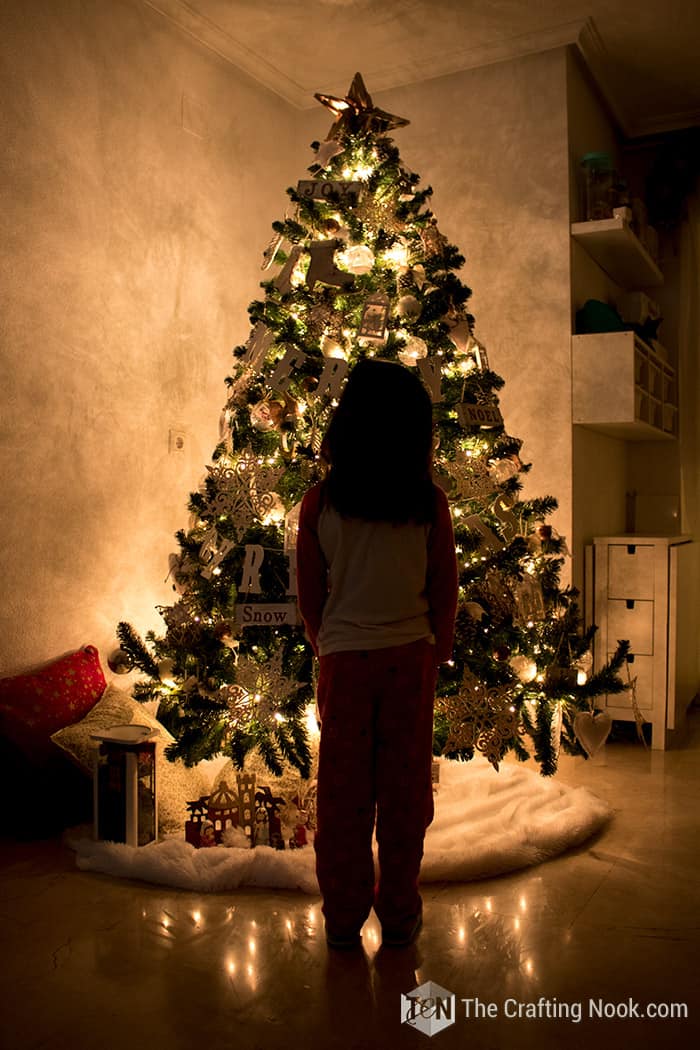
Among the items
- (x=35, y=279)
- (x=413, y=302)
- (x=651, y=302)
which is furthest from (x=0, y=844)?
(x=651, y=302)

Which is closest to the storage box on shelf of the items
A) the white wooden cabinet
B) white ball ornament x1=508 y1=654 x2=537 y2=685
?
the white wooden cabinet

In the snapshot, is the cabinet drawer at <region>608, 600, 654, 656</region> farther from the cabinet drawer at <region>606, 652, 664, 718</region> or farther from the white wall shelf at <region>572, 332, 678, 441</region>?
the white wall shelf at <region>572, 332, 678, 441</region>

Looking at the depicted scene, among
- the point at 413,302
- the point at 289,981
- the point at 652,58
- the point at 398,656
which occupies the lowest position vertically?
the point at 289,981

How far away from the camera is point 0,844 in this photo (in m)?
2.67

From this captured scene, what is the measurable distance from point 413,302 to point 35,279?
1.30m

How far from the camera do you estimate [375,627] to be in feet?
6.26

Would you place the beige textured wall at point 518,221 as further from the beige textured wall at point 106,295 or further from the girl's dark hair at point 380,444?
the girl's dark hair at point 380,444

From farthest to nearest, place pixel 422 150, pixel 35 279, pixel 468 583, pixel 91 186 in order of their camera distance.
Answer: pixel 422 150 < pixel 91 186 < pixel 35 279 < pixel 468 583

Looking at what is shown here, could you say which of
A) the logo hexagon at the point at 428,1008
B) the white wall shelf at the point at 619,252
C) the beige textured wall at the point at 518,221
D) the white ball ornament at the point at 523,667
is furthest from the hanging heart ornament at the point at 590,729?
the white wall shelf at the point at 619,252

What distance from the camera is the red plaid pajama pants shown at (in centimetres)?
193

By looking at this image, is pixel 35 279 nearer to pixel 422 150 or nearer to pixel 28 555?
pixel 28 555

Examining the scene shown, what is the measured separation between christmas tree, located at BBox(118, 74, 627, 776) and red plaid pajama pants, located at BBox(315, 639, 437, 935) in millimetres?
519

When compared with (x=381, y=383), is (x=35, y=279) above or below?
above

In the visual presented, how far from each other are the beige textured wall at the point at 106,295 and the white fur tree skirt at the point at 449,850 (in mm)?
880
